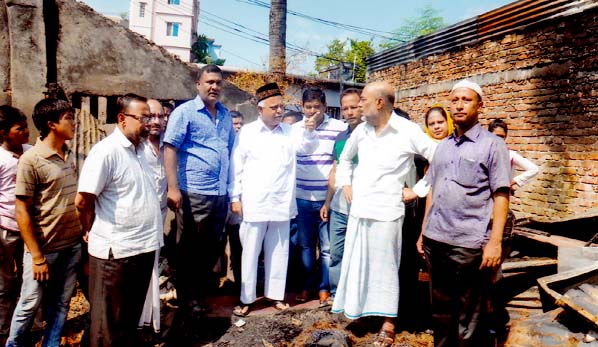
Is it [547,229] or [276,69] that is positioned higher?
[276,69]

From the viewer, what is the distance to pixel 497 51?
7.02 meters

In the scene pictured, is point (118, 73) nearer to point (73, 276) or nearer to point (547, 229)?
point (73, 276)

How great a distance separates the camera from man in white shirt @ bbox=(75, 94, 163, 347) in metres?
2.44

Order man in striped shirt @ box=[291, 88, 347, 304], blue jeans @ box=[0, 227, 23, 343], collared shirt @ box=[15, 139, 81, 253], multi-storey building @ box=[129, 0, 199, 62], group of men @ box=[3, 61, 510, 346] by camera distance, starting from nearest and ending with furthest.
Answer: group of men @ box=[3, 61, 510, 346], collared shirt @ box=[15, 139, 81, 253], blue jeans @ box=[0, 227, 23, 343], man in striped shirt @ box=[291, 88, 347, 304], multi-storey building @ box=[129, 0, 199, 62]

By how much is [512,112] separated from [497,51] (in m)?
1.17

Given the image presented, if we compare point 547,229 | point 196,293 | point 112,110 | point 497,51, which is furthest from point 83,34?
point 497,51

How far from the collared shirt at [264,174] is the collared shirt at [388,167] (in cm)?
79

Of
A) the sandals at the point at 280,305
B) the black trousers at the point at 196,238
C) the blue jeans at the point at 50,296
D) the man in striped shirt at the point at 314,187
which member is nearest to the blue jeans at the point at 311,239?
the man in striped shirt at the point at 314,187

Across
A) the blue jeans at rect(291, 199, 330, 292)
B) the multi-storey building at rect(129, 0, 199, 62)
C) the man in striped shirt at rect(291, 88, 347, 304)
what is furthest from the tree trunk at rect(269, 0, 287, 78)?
the multi-storey building at rect(129, 0, 199, 62)

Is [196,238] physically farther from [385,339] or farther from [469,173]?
[469,173]

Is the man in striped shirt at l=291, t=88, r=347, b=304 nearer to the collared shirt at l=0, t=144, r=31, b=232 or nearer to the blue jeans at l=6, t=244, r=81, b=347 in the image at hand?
the blue jeans at l=6, t=244, r=81, b=347

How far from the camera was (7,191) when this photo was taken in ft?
9.67

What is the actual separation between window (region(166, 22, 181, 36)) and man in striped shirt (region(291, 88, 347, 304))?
3981 cm

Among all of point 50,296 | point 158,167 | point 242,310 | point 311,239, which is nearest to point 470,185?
point 311,239
